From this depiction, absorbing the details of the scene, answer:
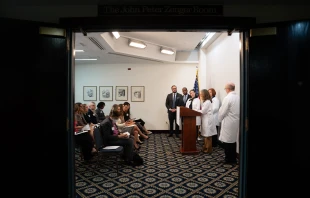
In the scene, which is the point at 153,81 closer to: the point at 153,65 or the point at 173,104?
the point at 153,65

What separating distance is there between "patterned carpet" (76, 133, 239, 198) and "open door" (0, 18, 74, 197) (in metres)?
1.04

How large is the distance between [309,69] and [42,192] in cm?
307

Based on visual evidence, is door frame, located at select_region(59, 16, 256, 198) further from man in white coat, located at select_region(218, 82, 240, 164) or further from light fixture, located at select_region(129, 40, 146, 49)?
light fixture, located at select_region(129, 40, 146, 49)

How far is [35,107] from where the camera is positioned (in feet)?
7.49

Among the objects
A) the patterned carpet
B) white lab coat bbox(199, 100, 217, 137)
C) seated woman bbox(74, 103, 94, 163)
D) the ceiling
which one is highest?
the ceiling

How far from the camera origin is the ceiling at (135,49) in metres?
6.19

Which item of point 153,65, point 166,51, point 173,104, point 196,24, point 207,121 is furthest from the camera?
point 153,65

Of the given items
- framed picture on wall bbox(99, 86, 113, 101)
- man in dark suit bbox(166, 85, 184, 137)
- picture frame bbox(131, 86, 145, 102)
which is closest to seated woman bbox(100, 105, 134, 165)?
man in dark suit bbox(166, 85, 184, 137)

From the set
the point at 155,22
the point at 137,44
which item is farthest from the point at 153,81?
the point at 155,22

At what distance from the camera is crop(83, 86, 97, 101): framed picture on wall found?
381 inches

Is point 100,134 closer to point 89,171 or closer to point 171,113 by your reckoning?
point 89,171

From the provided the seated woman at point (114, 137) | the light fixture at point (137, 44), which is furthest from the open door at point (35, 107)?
the light fixture at point (137, 44)

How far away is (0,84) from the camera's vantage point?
86.1 inches

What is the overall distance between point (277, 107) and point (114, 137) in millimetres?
3111
